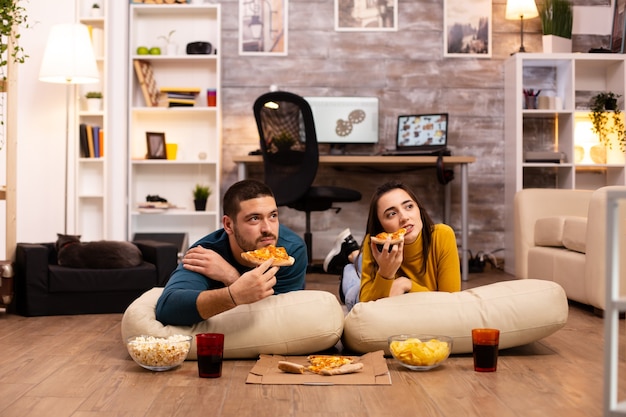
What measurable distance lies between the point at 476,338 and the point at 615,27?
503cm

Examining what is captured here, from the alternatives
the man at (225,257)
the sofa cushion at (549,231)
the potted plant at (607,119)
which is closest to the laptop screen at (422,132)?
the potted plant at (607,119)

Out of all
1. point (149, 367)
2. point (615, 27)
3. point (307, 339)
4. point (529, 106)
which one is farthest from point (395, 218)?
point (615, 27)

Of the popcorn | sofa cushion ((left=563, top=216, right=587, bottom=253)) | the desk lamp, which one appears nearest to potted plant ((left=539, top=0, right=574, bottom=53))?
the desk lamp

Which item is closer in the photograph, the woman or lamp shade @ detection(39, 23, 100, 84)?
the woman

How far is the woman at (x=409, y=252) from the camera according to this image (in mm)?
3197

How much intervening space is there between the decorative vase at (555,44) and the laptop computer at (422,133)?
107 centimetres

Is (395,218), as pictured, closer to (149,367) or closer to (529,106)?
(149,367)

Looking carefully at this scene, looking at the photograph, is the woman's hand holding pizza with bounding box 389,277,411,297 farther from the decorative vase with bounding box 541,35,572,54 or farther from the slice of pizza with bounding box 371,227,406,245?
the decorative vase with bounding box 541,35,572,54

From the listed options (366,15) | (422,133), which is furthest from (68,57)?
(422,133)

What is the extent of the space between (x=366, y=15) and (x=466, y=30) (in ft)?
2.83

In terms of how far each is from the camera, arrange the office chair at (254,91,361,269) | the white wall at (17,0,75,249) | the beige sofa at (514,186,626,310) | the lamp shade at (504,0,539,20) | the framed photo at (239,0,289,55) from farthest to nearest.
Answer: the framed photo at (239,0,289,55), the lamp shade at (504,0,539,20), the white wall at (17,0,75,249), the office chair at (254,91,361,269), the beige sofa at (514,186,626,310)

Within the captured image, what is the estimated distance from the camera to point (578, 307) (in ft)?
14.9

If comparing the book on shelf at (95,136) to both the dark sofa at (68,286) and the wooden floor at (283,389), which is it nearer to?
the dark sofa at (68,286)

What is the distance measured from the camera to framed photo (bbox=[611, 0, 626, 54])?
674 cm
